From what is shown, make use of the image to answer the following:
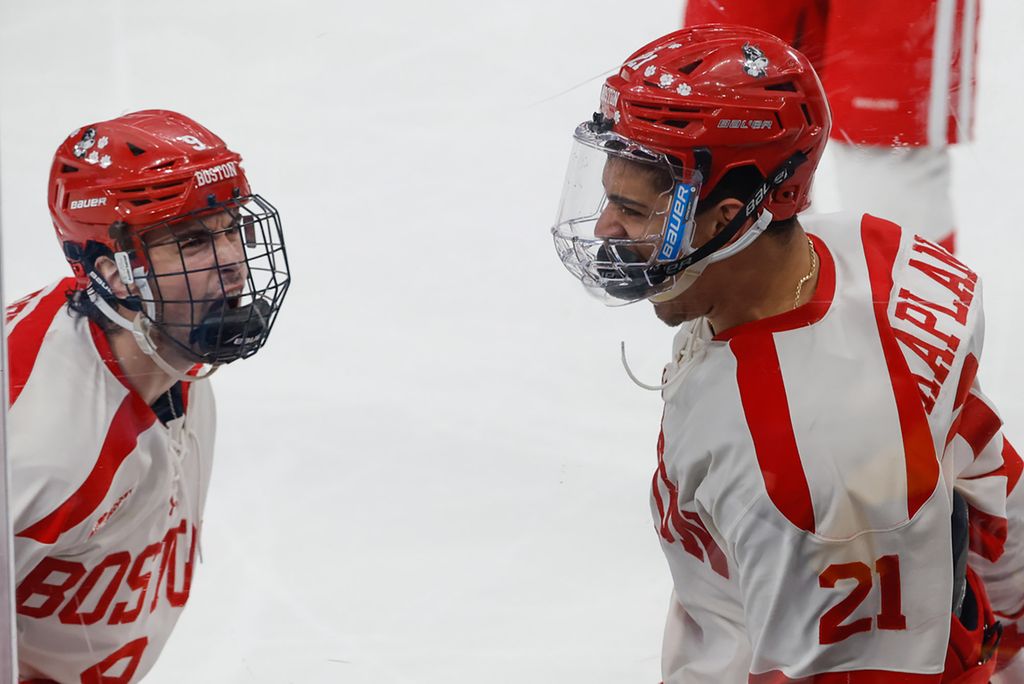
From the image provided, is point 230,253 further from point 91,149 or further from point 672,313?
point 672,313

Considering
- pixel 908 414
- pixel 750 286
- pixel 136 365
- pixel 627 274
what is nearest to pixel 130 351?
pixel 136 365

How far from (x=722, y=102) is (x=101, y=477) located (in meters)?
0.73

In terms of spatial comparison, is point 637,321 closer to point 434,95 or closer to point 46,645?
point 434,95

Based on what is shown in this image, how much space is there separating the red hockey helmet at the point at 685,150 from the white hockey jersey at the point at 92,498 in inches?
20.4

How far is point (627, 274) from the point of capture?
1179 millimetres

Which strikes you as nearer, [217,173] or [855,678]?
[855,678]

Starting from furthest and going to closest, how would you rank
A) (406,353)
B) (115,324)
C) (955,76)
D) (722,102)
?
(406,353) < (115,324) < (955,76) < (722,102)

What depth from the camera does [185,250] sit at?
1305mm

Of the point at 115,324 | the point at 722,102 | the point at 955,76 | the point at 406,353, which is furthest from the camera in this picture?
the point at 406,353

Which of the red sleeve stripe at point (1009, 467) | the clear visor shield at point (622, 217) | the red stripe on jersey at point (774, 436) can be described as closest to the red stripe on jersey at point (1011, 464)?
the red sleeve stripe at point (1009, 467)

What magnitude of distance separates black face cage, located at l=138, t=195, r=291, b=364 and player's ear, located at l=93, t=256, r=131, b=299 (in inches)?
1.0

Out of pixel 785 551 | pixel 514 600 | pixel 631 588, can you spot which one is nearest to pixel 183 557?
pixel 514 600

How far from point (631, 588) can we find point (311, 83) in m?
0.77

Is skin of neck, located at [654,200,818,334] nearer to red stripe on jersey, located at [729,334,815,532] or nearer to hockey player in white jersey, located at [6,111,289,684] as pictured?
red stripe on jersey, located at [729,334,815,532]
